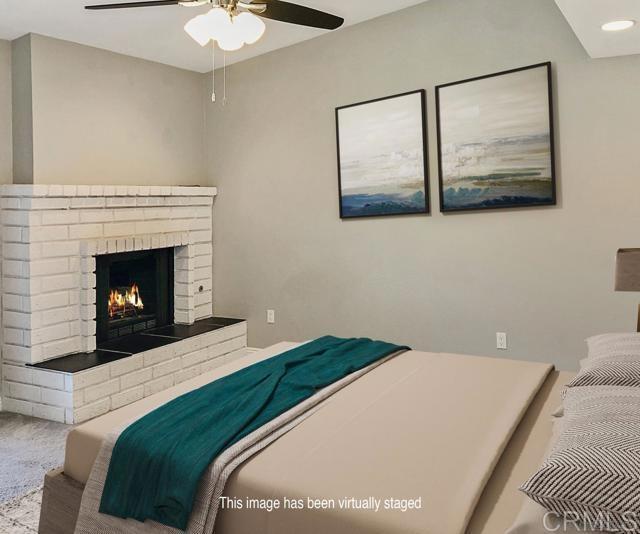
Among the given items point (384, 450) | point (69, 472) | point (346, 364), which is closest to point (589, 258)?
point (346, 364)

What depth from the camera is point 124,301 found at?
4.56m

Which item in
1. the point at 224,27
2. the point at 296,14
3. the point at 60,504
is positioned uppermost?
the point at 296,14

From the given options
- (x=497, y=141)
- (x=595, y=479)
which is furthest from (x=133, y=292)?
(x=595, y=479)

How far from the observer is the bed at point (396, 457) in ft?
4.20

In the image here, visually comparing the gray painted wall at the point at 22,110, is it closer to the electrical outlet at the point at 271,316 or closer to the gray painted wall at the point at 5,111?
the gray painted wall at the point at 5,111

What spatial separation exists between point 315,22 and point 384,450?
196 centimetres

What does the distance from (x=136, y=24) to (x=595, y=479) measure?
154 inches

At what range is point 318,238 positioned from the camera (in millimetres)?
4398

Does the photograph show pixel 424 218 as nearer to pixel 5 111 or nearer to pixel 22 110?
pixel 22 110

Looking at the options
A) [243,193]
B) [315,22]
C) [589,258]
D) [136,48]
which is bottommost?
[589,258]

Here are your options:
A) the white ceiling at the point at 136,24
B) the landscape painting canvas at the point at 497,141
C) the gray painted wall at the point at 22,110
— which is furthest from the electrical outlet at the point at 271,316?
the white ceiling at the point at 136,24

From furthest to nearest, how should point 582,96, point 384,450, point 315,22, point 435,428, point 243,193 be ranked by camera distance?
point 243,193
point 582,96
point 315,22
point 435,428
point 384,450

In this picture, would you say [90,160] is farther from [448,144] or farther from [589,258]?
[589,258]
